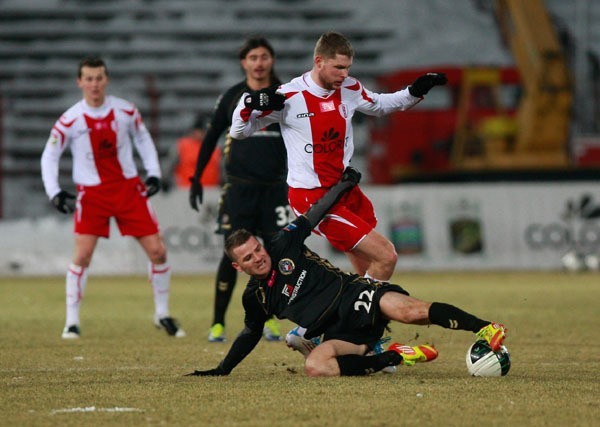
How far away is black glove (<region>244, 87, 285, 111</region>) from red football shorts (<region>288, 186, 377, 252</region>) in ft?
2.01

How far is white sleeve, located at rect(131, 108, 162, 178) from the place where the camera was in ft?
35.3

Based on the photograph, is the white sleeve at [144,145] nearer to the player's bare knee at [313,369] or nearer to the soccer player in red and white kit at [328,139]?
the soccer player in red and white kit at [328,139]

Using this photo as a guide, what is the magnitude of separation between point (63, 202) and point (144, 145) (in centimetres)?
95

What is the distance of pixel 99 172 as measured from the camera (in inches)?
417

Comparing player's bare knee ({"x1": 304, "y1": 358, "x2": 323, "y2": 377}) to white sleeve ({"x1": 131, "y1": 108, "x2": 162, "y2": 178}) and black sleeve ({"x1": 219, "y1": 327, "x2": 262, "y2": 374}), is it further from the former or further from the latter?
white sleeve ({"x1": 131, "y1": 108, "x2": 162, "y2": 178})

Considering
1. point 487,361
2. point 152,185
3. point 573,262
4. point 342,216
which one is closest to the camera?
point 487,361

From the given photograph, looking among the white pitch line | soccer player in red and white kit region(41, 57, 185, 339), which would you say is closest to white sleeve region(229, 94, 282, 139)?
the white pitch line

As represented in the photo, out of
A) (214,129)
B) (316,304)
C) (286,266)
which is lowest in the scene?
(316,304)

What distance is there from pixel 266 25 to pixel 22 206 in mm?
7810

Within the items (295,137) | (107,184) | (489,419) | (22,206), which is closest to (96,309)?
(107,184)

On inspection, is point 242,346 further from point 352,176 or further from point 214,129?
point 214,129

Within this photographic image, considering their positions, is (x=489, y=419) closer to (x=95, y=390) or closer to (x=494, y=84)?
(x=95, y=390)

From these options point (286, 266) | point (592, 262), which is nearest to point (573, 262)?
point (592, 262)

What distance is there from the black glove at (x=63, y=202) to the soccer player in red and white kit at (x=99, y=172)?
0.09 m
